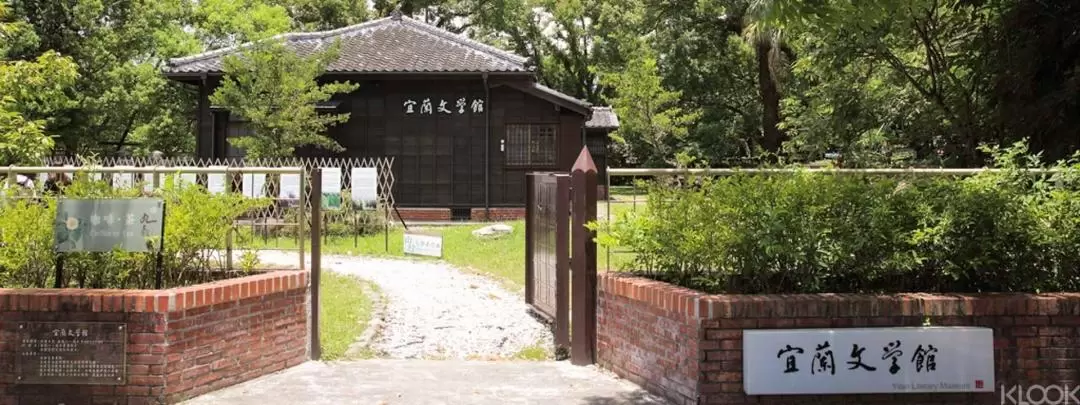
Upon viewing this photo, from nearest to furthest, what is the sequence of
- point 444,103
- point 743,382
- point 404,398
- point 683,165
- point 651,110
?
point 743,382 < point 404,398 < point 683,165 < point 444,103 < point 651,110

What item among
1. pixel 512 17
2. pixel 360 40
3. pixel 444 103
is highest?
pixel 512 17

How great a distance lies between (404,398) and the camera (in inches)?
230

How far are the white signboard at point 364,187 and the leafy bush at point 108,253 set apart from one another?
33.5 ft

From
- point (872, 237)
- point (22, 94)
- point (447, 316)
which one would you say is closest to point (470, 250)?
point (447, 316)

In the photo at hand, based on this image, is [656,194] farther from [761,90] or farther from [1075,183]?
[761,90]

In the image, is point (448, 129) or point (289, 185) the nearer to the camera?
point (289, 185)

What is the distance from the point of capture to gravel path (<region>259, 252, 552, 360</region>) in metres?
7.93

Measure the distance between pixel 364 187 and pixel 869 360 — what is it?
12.9m

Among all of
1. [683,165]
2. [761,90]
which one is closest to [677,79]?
[761,90]

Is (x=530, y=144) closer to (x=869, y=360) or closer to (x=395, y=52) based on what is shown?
(x=395, y=52)

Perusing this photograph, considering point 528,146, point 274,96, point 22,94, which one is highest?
point 274,96

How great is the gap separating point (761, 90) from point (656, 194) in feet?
101

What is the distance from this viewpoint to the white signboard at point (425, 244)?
14234mm

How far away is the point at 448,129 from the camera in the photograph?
22500 millimetres
